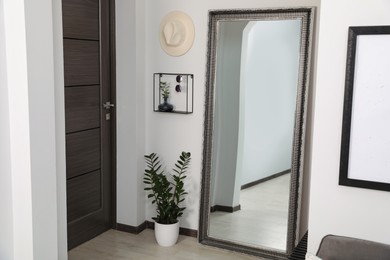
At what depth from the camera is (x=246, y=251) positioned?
11.6 feet

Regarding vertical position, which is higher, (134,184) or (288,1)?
(288,1)

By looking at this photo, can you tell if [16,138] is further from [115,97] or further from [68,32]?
[115,97]

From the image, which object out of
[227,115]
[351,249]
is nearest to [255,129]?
[227,115]

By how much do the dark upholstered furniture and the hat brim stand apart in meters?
2.02

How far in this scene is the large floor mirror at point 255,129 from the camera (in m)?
3.34

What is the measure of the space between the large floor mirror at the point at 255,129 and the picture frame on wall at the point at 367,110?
0.98 m

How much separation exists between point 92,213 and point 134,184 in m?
0.41

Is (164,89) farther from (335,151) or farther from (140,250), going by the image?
(335,151)

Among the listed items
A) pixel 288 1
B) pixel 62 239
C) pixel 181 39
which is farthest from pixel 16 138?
pixel 288 1

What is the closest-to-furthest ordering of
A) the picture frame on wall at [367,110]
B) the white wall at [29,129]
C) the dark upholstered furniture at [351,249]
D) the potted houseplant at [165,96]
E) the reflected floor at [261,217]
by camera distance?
the dark upholstered furniture at [351,249]
the picture frame on wall at [367,110]
the white wall at [29,129]
the reflected floor at [261,217]
the potted houseplant at [165,96]

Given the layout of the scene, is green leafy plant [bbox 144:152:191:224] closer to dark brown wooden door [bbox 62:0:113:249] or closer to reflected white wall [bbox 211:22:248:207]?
reflected white wall [bbox 211:22:248:207]

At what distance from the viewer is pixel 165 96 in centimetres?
381

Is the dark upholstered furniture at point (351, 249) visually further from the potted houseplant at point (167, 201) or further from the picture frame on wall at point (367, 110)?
the potted houseplant at point (167, 201)

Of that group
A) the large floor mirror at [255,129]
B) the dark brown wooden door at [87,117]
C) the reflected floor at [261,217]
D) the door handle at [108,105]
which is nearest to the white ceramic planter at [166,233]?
the large floor mirror at [255,129]
